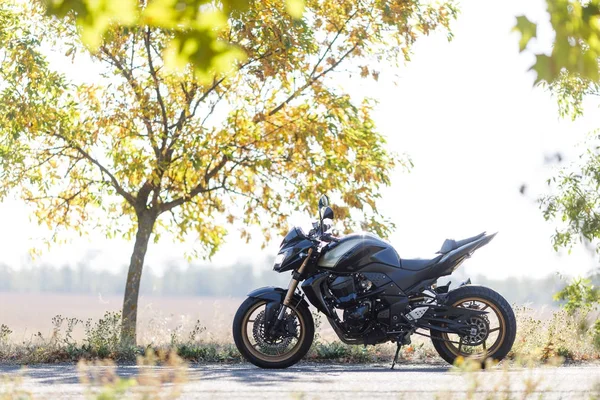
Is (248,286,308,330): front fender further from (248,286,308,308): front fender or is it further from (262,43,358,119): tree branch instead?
(262,43,358,119): tree branch

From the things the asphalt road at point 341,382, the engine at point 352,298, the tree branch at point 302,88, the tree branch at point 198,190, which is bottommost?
the asphalt road at point 341,382

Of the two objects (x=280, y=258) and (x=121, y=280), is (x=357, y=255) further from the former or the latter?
(x=121, y=280)

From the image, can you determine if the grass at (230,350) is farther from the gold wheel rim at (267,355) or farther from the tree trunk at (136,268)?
the tree trunk at (136,268)

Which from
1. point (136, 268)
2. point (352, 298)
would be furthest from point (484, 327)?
point (136, 268)

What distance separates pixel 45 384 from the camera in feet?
24.2

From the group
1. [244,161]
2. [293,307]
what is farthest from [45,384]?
[244,161]

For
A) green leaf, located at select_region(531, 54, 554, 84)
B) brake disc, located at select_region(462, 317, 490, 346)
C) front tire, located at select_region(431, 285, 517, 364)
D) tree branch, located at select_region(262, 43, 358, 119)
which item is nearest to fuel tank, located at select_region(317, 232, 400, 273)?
front tire, located at select_region(431, 285, 517, 364)

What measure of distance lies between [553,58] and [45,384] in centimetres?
491

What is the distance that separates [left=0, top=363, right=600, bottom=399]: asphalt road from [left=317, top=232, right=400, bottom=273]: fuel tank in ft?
3.26

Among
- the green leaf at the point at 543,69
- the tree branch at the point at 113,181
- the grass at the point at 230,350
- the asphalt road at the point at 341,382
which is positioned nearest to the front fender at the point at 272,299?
the asphalt road at the point at 341,382

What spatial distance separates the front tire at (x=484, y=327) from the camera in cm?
861

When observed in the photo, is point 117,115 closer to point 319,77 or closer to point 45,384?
point 319,77

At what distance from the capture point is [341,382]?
7.27m

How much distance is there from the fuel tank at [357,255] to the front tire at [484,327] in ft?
2.37
